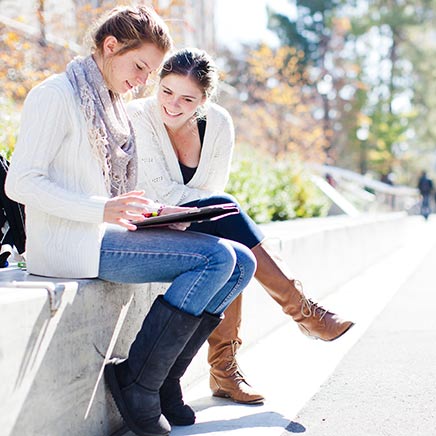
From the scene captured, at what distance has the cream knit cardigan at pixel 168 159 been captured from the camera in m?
4.15

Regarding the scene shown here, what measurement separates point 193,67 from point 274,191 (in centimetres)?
756

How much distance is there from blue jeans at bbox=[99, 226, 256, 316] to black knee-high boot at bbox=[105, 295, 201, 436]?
0.06 metres

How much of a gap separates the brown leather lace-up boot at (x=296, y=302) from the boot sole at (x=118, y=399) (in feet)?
3.22

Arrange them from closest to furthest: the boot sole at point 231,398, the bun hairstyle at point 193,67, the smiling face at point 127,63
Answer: the smiling face at point 127,63
the bun hairstyle at point 193,67
the boot sole at point 231,398

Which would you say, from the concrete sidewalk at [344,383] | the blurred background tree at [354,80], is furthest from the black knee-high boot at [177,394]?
the blurred background tree at [354,80]

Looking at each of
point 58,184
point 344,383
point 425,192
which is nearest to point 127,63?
point 58,184

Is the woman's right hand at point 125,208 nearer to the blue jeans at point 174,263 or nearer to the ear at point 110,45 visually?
the blue jeans at point 174,263

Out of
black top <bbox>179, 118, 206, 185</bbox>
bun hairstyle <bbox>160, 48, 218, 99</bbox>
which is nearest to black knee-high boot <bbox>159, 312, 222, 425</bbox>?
black top <bbox>179, 118, 206, 185</bbox>

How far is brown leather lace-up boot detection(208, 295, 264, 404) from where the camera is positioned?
4.10 m

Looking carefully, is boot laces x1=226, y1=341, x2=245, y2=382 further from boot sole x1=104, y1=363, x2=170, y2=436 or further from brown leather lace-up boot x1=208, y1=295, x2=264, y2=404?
boot sole x1=104, y1=363, x2=170, y2=436

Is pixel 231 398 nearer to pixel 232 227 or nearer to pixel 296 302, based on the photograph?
pixel 296 302

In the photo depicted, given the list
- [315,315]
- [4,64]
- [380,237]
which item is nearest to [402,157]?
[380,237]

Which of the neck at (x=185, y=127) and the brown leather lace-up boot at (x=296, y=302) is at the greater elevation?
the neck at (x=185, y=127)

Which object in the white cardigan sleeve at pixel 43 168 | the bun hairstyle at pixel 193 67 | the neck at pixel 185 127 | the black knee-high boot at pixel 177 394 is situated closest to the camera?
the white cardigan sleeve at pixel 43 168
